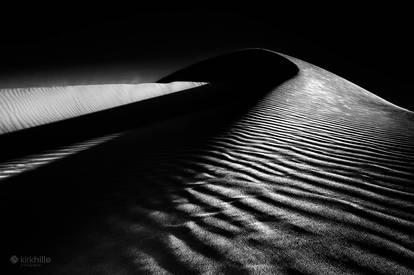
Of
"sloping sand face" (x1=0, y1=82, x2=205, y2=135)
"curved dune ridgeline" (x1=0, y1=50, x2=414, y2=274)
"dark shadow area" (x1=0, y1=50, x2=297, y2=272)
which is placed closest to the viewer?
"curved dune ridgeline" (x1=0, y1=50, x2=414, y2=274)

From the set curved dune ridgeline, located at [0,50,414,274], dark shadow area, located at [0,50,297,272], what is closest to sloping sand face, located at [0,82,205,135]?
dark shadow area, located at [0,50,297,272]

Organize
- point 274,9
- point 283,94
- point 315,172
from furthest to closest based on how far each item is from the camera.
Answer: point 274,9 → point 283,94 → point 315,172

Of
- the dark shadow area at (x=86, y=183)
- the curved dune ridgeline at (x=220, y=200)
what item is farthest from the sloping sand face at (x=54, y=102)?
the curved dune ridgeline at (x=220, y=200)

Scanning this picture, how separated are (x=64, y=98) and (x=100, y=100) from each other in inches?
42.7

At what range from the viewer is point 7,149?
416cm

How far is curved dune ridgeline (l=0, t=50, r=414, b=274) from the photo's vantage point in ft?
4.39

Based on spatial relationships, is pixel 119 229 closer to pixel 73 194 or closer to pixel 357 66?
pixel 73 194

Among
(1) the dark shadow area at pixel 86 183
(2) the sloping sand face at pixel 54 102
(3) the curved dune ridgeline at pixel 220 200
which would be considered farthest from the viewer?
(2) the sloping sand face at pixel 54 102

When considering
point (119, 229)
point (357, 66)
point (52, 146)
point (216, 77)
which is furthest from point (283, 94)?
point (357, 66)

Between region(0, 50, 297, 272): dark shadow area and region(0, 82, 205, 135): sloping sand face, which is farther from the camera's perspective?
region(0, 82, 205, 135): sloping sand face

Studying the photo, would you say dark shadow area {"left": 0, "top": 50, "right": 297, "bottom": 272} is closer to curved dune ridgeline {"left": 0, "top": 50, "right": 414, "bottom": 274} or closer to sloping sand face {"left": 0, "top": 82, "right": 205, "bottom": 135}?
curved dune ridgeline {"left": 0, "top": 50, "right": 414, "bottom": 274}

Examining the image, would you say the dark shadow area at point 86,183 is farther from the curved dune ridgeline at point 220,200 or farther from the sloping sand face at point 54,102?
the sloping sand face at point 54,102

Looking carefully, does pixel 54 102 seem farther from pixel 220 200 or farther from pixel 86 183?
pixel 220 200

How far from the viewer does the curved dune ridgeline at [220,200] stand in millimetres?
1338
